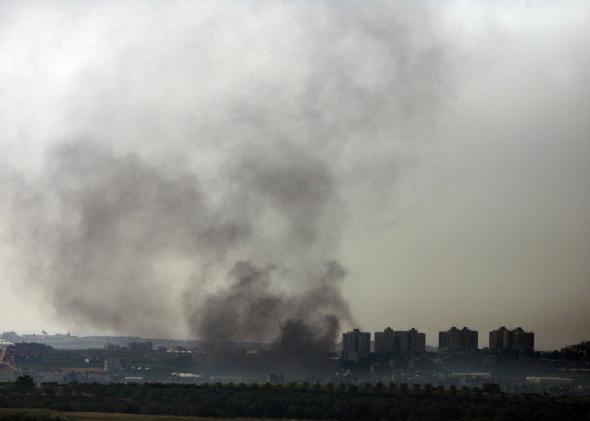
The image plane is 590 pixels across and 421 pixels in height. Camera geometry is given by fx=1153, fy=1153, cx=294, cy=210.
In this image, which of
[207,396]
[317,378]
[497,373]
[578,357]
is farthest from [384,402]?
[578,357]

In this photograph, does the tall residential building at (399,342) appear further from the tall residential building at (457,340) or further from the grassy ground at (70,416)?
the grassy ground at (70,416)

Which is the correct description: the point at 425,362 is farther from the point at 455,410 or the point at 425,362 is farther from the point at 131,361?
the point at 455,410

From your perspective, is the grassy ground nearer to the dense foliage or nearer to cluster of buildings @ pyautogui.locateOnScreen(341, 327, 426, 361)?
→ the dense foliage

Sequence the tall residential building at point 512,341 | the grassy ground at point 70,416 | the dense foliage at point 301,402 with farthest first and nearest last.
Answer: the tall residential building at point 512,341, the dense foliage at point 301,402, the grassy ground at point 70,416

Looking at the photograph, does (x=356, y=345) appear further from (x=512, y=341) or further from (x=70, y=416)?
(x=70, y=416)

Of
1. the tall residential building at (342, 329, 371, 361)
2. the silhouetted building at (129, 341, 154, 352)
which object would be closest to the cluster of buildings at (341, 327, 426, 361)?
the tall residential building at (342, 329, 371, 361)

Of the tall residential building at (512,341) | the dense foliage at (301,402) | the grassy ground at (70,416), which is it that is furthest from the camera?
the tall residential building at (512,341)

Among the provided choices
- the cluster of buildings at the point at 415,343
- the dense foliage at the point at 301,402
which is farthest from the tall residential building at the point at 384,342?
the dense foliage at the point at 301,402
